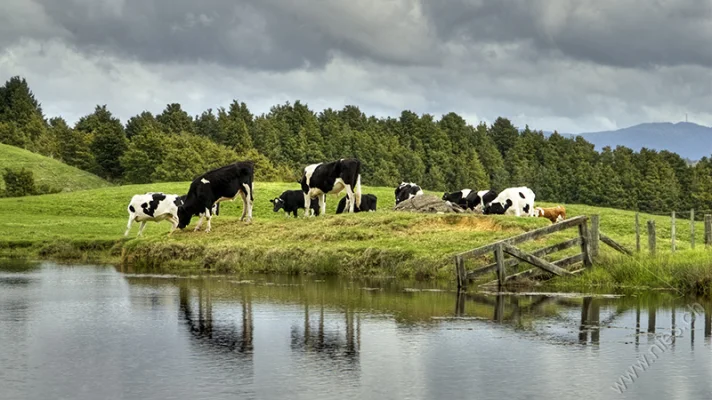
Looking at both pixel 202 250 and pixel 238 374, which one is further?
pixel 202 250

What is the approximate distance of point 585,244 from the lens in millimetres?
27281

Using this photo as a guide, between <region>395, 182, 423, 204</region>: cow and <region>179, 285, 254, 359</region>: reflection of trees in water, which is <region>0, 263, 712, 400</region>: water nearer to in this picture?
<region>179, 285, 254, 359</region>: reflection of trees in water

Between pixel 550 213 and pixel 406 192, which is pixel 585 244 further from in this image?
pixel 406 192

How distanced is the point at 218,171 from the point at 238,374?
85.5 ft

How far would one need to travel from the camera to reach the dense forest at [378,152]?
353 feet

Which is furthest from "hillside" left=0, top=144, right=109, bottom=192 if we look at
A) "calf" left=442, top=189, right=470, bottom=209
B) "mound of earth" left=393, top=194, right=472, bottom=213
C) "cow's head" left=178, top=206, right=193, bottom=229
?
"mound of earth" left=393, top=194, right=472, bottom=213

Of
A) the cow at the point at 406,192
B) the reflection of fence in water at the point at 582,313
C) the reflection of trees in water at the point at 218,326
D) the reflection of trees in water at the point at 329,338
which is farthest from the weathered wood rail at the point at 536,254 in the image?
the cow at the point at 406,192

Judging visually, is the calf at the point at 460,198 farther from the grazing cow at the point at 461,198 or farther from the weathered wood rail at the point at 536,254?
the weathered wood rail at the point at 536,254

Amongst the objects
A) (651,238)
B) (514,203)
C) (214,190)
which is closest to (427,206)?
(514,203)

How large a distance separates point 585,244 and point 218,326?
1210 cm

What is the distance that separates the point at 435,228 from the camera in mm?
33781

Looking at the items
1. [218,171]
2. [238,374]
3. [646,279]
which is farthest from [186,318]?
[218,171]

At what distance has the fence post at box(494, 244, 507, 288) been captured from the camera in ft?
86.0

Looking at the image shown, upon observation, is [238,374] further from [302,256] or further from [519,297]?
[302,256]
